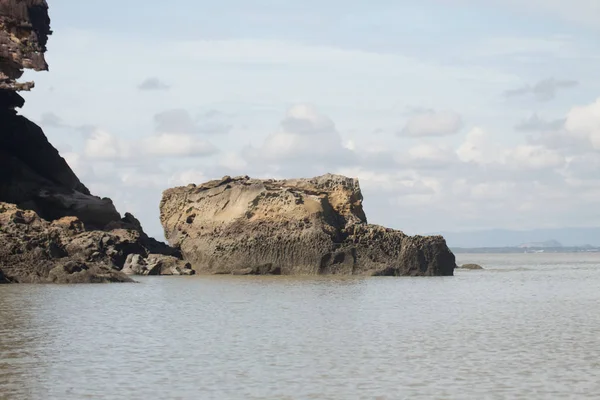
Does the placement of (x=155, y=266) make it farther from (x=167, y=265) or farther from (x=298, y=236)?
(x=298, y=236)

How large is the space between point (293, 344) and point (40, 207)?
32041 mm

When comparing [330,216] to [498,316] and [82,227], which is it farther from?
[498,316]

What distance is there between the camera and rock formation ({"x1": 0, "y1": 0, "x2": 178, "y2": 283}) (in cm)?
4053

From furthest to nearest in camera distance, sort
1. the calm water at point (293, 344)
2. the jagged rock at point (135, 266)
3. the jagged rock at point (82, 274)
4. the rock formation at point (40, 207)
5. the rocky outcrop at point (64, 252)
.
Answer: the jagged rock at point (135, 266), the rock formation at point (40, 207), the rocky outcrop at point (64, 252), the jagged rock at point (82, 274), the calm water at point (293, 344)

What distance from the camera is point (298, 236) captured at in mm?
48188

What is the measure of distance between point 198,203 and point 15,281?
1542 cm

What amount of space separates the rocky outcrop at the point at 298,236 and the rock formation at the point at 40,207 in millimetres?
3708

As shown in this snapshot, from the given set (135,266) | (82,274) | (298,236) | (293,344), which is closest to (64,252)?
(82,274)

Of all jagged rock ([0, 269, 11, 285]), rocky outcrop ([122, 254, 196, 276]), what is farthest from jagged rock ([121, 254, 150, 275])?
jagged rock ([0, 269, 11, 285])

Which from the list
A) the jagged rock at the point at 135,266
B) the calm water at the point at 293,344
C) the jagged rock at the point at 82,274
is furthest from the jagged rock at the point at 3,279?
the jagged rock at the point at 135,266

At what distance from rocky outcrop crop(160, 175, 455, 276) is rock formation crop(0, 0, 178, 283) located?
371cm

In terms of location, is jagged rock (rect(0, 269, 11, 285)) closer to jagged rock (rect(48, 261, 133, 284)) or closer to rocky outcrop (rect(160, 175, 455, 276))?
jagged rock (rect(48, 261, 133, 284))

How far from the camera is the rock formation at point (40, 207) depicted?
40.5 meters

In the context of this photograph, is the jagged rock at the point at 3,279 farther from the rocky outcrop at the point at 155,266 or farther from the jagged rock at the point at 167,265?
the jagged rock at the point at 167,265
